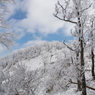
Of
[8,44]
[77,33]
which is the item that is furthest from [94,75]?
[8,44]

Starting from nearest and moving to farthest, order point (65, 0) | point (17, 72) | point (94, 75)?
point (65, 0) → point (94, 75) → point (17, 72)

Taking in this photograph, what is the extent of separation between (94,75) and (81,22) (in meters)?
8.54

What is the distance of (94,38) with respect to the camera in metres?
4.34

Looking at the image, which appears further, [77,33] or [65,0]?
[77,33]

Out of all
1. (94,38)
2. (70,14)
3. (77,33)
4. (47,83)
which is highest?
(70,14)

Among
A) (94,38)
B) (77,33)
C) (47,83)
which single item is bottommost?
(47,83)

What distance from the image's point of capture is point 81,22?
4391 millimetres

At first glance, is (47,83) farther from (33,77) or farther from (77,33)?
(77,33)

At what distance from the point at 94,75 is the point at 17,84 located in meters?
11.1

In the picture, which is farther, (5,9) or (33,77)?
(33,77)

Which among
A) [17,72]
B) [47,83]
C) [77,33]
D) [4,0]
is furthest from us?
[47,83]

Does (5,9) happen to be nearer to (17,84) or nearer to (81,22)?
(81,22)

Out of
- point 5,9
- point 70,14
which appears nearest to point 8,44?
point 5,9

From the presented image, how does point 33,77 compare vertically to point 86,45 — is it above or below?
below
